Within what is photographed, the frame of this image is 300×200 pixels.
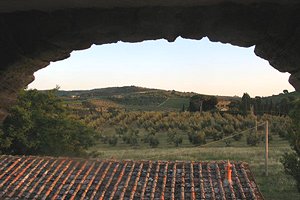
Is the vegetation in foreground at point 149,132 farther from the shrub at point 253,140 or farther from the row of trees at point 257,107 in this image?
the row of trees at point 257,107

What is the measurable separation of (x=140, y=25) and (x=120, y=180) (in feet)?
34.0

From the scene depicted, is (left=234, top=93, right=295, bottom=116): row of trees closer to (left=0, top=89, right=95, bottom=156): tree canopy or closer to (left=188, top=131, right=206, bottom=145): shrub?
(left=188, top=131, right=206, bottom=145): shrub

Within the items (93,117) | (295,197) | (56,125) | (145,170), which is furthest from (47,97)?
(93,117)

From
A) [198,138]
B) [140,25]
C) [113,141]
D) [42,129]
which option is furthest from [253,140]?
[140,25]

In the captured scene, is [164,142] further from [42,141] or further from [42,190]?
[42,190]

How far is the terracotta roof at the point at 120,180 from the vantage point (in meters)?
11.7

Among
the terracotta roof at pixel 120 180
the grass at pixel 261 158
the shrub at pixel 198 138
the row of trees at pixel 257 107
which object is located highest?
the row of trees at pixel 257 107

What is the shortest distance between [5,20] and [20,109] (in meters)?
21.1

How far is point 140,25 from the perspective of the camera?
275 centimetres

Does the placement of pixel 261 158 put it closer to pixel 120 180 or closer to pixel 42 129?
pixel 42 129

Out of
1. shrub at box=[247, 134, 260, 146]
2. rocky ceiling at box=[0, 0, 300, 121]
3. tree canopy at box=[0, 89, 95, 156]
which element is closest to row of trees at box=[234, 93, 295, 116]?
shrub at box=[247, 134, 260, 146]

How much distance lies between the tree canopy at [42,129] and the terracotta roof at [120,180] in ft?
27.3

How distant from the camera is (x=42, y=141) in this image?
24.1 meters

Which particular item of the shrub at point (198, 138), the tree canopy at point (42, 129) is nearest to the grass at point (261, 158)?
the shrub at point (198, 138)
